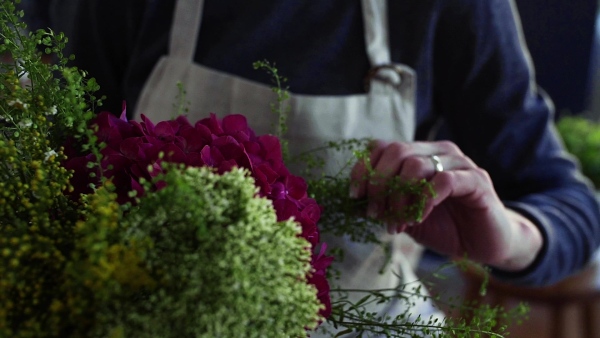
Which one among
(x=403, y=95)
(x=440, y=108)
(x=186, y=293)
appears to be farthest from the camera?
(x=440, y=108)

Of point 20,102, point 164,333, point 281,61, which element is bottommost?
point 164,333

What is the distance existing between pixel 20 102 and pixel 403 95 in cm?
48

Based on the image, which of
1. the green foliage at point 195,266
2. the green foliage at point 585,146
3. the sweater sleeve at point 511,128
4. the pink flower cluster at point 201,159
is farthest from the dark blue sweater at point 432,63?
the green foliage at point 585,146

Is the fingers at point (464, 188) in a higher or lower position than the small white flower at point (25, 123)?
lower

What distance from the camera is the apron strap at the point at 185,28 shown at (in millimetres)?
740

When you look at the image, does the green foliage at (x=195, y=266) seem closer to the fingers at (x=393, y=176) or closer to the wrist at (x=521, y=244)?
the fingers at (x=393, y=176)

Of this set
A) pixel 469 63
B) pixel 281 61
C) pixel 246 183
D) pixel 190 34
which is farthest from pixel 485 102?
pixel 246 183

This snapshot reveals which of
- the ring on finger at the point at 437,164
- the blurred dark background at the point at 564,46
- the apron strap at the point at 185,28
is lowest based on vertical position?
the ring on finger at the point at 437,164

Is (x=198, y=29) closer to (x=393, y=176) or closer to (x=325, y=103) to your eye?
(x=325, y=103)

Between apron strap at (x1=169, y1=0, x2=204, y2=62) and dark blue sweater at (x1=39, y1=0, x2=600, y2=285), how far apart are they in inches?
0.7

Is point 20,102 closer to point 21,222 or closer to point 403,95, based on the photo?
point 21,222

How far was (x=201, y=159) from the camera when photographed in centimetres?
36

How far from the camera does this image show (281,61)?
0.75m

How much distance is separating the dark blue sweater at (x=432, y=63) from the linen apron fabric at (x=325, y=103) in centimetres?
2
